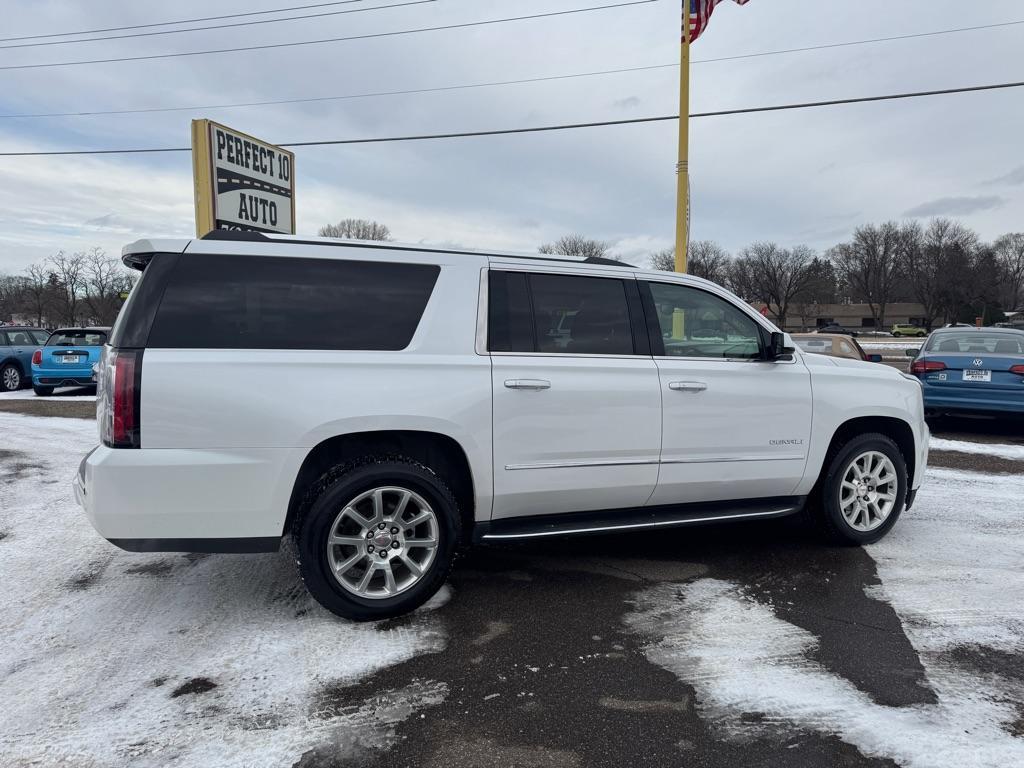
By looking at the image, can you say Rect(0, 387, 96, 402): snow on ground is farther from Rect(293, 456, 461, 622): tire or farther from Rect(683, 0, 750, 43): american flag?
Rect(683, 0, 750, 43): american flag

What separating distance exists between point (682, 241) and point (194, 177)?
8.35 meters

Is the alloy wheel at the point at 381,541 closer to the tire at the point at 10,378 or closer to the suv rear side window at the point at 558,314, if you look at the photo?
the suv rear side window at the point at 558,314

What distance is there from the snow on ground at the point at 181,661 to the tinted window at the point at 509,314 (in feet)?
5.06

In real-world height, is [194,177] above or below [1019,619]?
above

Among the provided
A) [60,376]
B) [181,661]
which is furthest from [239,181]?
[181,661]

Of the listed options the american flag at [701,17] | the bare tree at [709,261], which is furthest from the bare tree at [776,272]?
the american flag at [701,17]

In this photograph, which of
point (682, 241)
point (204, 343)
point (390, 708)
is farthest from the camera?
point (682, 241)

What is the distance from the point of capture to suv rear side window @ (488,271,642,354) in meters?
3.75

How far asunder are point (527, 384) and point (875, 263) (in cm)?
9982

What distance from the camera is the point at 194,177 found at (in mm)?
9664

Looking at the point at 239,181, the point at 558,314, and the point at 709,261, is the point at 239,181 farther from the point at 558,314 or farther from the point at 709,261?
the point at 709,261

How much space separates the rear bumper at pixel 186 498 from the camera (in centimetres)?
304

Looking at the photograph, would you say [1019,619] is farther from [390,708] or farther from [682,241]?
[682,241]

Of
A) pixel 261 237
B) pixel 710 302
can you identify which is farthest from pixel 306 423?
pixel 710 302
